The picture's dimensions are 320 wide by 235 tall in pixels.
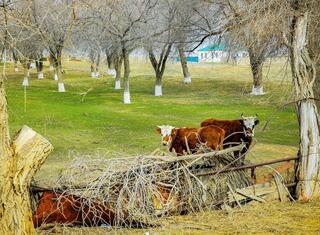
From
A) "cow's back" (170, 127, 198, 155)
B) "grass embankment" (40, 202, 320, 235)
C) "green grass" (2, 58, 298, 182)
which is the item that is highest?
"cow's back" (170, 127, 198, 155)

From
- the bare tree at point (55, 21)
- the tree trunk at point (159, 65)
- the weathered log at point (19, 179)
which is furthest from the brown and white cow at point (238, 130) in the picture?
the tree trunk at point (159, 65)

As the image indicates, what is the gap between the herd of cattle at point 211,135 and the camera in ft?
43.2

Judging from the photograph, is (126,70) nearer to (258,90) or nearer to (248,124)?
(258,90)

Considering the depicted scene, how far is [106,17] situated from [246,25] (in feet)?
67.1

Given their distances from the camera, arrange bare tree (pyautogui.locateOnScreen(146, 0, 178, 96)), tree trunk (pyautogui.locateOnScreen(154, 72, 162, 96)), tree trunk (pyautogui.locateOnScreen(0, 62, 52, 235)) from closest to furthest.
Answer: tree trunk (pyautogui.locateOnScreen(0, 62, 52, 235))
bare tree (pyautogui.locateOnScreen(146, 0, 178, 96))
tree trunk (pyautogui.locateOnScreen(154, 72, 162, 96))

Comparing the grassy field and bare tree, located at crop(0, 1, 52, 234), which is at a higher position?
bare tree, located at crop(0, 1, 52, 234)

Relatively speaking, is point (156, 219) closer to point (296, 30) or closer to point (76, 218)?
point (76, 218)

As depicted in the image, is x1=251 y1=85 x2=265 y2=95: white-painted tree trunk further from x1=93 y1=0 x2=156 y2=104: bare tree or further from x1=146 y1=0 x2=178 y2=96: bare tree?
x1=93 y1=0 x2=156 y2=104: bare tree

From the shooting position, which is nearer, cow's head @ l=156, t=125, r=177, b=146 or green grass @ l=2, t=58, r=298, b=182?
cow's head @ l=156, t=125, r=177, b=146

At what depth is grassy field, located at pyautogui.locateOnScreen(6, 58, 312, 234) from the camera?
1744 cm

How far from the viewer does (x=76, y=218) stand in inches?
382

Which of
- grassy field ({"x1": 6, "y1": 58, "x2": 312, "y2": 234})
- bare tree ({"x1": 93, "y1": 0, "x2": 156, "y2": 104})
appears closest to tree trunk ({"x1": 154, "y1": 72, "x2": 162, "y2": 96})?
grassy field ({"x1": 6, "y1": 58, "x2": 312, "y2": 234})

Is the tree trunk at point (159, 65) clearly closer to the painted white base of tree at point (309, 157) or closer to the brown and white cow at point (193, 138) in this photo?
the brown and white cow at point (193, 138)

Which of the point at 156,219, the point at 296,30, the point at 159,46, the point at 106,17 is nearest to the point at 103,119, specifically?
the point at 106,17
